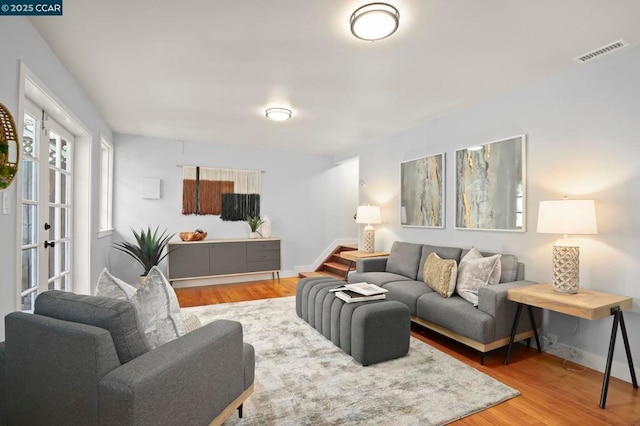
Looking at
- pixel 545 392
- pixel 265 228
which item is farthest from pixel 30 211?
pixel 545 392

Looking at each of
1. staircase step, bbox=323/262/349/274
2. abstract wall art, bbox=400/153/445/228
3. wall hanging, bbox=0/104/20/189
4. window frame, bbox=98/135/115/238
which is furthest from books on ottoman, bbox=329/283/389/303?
window frame, bbox=98/135/115/238

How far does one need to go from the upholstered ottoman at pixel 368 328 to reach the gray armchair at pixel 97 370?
1290 millimetres

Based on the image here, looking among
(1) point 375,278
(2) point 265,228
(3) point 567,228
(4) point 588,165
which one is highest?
(4) point 588,165

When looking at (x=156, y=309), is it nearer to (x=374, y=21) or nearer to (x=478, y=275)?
(x=374, y=21)

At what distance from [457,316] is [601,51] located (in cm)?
230

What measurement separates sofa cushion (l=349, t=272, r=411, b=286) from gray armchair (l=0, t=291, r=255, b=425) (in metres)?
2.50

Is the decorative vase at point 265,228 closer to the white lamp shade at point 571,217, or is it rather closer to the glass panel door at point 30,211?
the glass panel door at point 30,211

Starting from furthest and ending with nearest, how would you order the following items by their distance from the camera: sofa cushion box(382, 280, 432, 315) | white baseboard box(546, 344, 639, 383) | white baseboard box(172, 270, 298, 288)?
white baseboard box(172, 270, 298, 288)
sofa cushion box(382, 280, 432, 315)
white baseboard box(546, 344, 639, 383)

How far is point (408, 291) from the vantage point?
3.38 meters

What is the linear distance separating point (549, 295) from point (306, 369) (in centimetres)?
189

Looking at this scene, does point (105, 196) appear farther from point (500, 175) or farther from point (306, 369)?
point (500, 175)

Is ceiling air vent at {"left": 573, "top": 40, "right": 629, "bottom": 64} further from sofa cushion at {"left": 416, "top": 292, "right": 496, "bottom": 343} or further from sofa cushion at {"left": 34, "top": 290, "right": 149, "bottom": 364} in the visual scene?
sofa cushion at {"left": 34, "top": 290, "right": 149, "bottom": 364}

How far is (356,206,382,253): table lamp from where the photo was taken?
16.2 feet

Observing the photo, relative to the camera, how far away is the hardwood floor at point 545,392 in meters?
1.94
